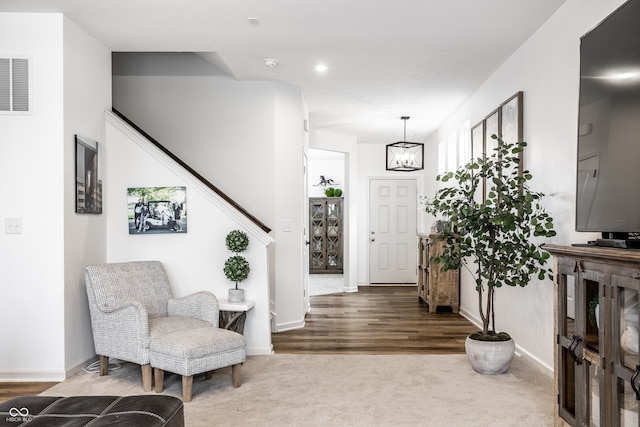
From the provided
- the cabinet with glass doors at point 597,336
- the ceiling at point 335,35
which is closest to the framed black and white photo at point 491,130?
the ceiling at point 335,35

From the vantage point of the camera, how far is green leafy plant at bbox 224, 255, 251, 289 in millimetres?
4285

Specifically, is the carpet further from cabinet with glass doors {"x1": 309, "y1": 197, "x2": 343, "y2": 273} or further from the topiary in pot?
cabinet with glass doors {"x1": 309, "y1": 197, "x2": 343, "y2": 273}

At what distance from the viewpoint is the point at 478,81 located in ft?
18.1

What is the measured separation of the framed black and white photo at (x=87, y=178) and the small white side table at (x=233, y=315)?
4.19 ft

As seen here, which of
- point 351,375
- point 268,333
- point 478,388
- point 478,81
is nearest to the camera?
point 478,388

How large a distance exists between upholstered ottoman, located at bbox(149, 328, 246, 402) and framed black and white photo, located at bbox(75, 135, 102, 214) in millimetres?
1317

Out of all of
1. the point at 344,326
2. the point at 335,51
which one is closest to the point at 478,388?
the point at 344,326

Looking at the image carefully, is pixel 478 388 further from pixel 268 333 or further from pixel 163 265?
pixel 163 265

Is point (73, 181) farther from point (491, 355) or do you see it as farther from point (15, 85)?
point (491, 355)

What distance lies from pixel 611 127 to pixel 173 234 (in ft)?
11.0

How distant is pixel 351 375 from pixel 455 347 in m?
1.36

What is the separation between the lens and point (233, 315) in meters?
4.15

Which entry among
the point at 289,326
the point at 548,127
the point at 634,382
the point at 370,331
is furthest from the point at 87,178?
the point at 634,382

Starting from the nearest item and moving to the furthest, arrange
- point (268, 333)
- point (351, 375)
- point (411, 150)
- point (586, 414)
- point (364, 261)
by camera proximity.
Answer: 1. point (586, 414)
2. point (351, 375)
3. point (268, 333)
4. point (411, 150)
5. point (364, 261)
